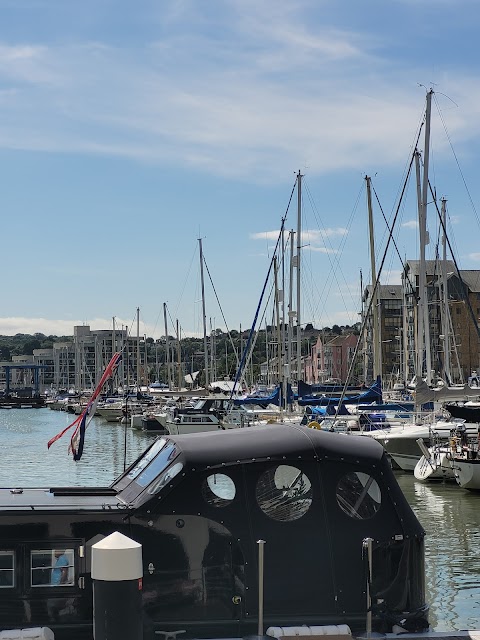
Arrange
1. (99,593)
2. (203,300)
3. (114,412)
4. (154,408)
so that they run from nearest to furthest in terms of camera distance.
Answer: (99,593), (203,300), (154,408), (114,412)

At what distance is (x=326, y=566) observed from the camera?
10375 mm

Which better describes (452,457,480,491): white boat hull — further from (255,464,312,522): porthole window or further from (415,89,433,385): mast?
(255,464,312,522): porthole window

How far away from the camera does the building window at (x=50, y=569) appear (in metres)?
10.1

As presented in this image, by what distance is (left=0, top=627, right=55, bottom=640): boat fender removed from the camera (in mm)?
9484

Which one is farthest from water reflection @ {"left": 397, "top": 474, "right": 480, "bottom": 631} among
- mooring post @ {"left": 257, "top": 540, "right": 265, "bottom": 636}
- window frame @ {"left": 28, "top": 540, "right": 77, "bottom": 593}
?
window frame @ {"left": 28, "top": 540, "right": 77, "bottom": 593}

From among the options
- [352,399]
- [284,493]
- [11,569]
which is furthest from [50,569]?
[352,399]

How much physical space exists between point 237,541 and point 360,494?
4.58ft

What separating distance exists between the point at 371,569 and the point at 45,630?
322cm

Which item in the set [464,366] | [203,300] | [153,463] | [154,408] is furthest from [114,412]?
[153,463]

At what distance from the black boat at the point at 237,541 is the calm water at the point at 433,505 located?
3.78 meters

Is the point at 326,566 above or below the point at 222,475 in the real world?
below

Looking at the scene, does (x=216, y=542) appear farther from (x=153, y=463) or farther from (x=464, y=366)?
(x=464, y=366)

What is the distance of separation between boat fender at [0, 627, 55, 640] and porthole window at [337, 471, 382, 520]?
3.18 meters

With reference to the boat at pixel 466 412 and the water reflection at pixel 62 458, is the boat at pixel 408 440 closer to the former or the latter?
the boat at pixel 466 412
